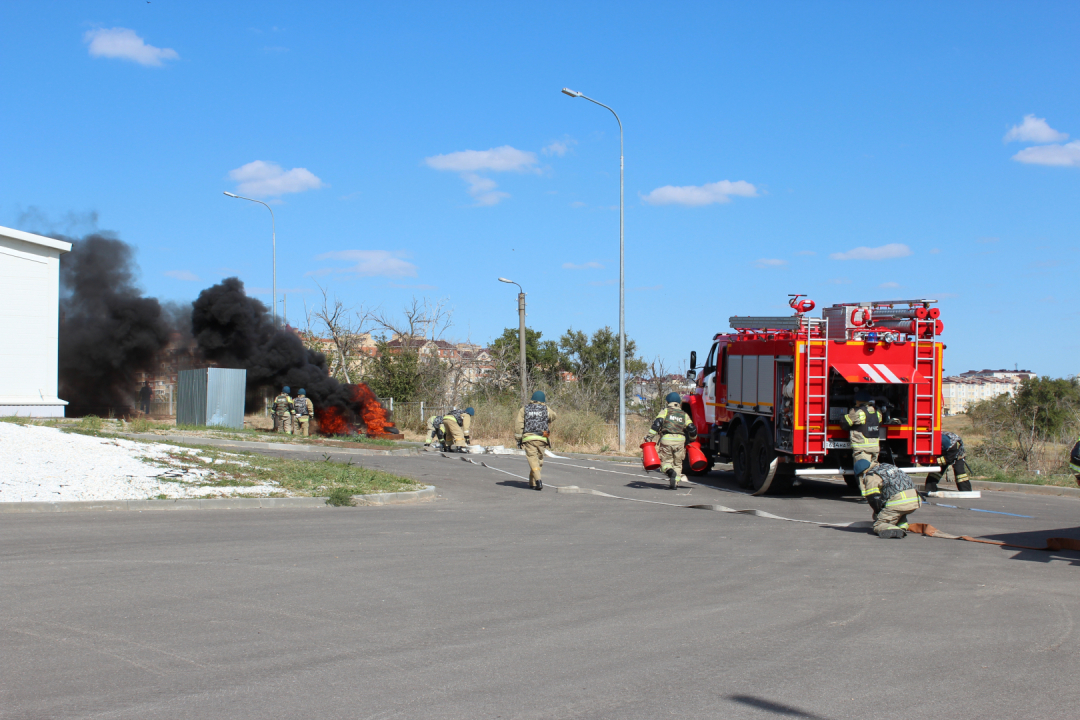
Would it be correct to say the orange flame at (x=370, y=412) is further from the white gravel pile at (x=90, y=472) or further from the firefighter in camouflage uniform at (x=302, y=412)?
the white gravel pile at (x=90, y=472)

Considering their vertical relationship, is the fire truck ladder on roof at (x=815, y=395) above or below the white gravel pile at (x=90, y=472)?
above

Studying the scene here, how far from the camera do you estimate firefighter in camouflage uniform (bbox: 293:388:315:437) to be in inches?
1051

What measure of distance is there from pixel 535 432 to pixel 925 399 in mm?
6106

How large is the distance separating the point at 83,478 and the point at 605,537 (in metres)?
6.85

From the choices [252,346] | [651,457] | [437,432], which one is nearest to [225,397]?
[252,346]

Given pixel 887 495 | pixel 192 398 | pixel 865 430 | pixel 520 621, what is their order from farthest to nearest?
pixel 192 398, pixel 865 430, pixel 887 495, pixel 520 621

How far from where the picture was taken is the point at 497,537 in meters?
9.01

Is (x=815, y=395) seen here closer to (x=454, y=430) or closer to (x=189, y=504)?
(x=189, y=504)

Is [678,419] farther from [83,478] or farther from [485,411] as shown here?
[485,411]

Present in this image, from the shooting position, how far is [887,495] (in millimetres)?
9414

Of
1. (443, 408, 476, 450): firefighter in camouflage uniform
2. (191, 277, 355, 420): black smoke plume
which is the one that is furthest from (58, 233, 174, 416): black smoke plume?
(443, 408, 476, 450): firefighter in camouflage uniform

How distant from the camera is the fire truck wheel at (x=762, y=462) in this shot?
45.0 feet

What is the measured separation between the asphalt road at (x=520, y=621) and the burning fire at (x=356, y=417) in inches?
769

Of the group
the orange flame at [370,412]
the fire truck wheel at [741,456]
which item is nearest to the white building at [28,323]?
the orange flame at [370,412]
